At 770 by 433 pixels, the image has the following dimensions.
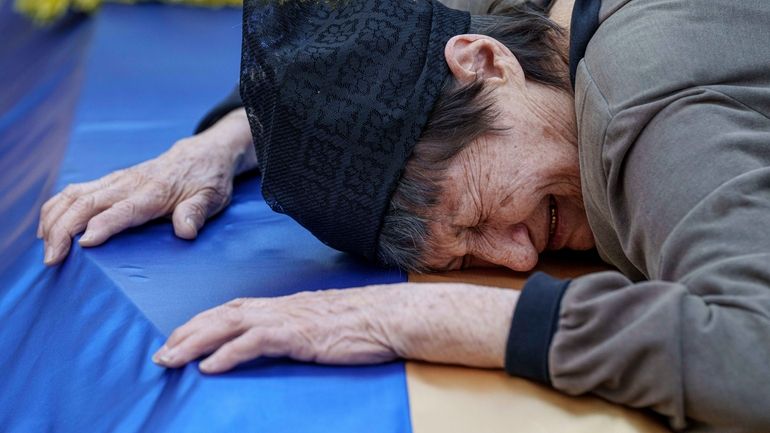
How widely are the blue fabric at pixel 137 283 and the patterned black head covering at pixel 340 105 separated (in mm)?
176

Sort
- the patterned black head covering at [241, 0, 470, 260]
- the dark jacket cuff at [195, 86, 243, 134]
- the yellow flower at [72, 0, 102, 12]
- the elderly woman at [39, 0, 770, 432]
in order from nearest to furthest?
the elderly woman at [39, 0, 770, 432], the patterned black head covering at [241, 0, 470, 260], the dark jacket cuff at [195, 86, 243, 134], the yellow flower at [72, 0, 102, 12]

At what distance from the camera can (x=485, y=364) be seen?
1.36 meters

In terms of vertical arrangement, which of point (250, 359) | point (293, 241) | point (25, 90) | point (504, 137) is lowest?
point (25, 90)

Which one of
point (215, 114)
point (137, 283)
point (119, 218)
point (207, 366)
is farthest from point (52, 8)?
point (207, 366)

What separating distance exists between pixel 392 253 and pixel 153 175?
66 centimetres

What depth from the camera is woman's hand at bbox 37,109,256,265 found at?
2.00 m

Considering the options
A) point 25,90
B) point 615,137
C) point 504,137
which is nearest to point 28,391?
point 504,137

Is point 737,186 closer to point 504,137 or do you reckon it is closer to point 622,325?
point 622,325

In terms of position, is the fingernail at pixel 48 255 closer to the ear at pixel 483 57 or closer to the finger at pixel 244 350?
the finger at pixel 244 350

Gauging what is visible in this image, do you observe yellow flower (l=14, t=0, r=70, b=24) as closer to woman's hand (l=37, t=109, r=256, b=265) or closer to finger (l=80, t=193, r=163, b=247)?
woman's hand (l=37, t=109, r=256, b=265)

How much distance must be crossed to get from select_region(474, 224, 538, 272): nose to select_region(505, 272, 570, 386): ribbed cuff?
1.50 feet

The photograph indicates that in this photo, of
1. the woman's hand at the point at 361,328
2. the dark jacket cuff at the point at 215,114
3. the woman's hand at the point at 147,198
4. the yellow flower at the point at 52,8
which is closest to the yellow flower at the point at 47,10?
the yellow flower at the point at 52,8

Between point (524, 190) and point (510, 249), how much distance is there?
13 cm

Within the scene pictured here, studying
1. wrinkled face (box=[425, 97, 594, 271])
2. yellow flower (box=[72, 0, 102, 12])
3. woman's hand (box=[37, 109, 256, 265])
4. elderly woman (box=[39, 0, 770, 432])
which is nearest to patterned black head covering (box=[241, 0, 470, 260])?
elderly woman (box=[39, 0, 770, 432])
